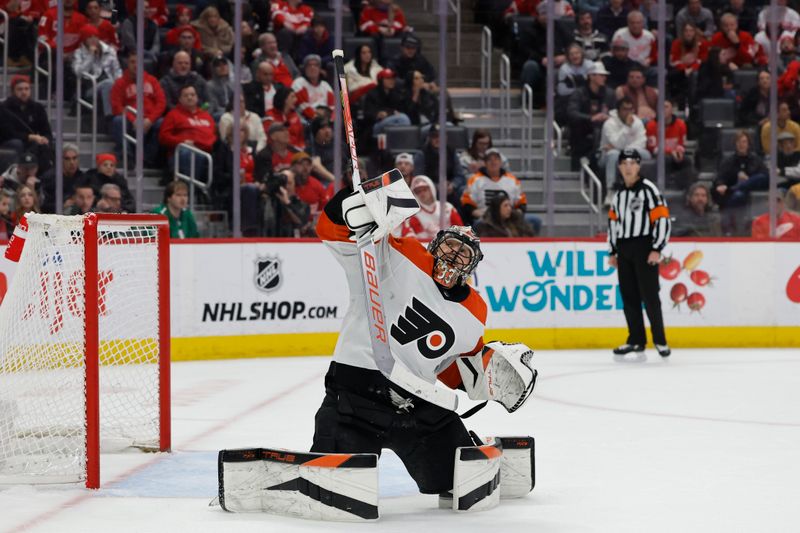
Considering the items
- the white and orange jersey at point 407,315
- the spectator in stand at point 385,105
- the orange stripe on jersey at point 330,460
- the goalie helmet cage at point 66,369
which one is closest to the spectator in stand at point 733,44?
the spectator in stand at point 385,105

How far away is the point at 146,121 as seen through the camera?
7.53m

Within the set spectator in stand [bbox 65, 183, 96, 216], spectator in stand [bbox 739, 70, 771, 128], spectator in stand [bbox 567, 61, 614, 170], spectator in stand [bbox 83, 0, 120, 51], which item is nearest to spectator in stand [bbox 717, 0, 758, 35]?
spectator in stand [bbox 739, 70, 771, 128]

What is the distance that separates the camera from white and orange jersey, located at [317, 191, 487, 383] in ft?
10.8

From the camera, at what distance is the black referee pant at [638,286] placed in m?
7.23

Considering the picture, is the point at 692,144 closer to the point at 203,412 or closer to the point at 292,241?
the point at 292,241

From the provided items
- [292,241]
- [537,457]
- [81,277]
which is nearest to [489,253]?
[292,241]

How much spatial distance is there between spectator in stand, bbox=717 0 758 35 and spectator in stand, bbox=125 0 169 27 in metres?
4.07

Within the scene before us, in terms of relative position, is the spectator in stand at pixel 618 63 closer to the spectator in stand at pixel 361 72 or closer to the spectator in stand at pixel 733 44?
the spectator in stand at pixel 733 44

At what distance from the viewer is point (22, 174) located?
7.03 metres

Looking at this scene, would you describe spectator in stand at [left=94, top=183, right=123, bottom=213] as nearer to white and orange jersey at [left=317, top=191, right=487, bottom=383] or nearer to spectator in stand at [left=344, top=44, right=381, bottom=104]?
spectator in stand at [left=344, top=44, right=381, bottom=104]

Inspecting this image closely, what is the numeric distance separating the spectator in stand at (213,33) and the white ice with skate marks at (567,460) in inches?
85.6

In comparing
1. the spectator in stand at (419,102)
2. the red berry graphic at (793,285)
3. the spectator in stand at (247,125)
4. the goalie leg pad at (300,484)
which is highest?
the spectator in stand at (419,102)

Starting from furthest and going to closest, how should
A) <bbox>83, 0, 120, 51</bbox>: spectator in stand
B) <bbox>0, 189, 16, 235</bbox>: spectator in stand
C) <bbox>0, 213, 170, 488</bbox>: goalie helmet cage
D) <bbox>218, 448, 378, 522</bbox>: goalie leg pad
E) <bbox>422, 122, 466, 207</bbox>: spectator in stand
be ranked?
<bbox>422, 122, 466, 207</bbox>: spectator in stand, <bbox>83, 0, 120, 51</bbox>: spectator in stand, <bbox>0, 189, 16, 235</bbox>: spectator in stand, <bbox>0, 213, 170, 488</bbox>: goalie helmet cage, <bbox>218, 448, 378, 522</bbox>: goalie leg pad

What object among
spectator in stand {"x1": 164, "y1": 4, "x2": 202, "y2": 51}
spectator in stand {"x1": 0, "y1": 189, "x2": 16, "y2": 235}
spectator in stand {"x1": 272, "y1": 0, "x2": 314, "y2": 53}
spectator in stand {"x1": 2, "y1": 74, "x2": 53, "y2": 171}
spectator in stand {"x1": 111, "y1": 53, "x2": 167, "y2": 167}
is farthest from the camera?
spectator in stand {"x1": 272, "y1": 0, "x2": 314, "y2": 53}
